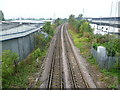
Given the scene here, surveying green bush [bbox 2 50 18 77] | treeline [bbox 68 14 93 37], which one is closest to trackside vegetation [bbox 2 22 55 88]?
green bush [bbox 2 50 18 77]

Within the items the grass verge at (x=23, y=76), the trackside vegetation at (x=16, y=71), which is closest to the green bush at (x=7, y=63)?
the trackside vegetation at (x=16, y=71)

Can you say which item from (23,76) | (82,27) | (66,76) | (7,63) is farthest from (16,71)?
(82,27)

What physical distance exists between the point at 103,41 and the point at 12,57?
14630mm

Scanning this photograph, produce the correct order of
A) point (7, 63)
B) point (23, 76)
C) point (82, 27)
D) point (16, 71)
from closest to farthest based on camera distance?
point (7, 63), point (23, 76), point (16, 71), point (82, 27)

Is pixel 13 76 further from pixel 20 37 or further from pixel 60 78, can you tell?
pixel 20 37

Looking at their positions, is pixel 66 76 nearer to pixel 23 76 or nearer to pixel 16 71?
pixel 23 76

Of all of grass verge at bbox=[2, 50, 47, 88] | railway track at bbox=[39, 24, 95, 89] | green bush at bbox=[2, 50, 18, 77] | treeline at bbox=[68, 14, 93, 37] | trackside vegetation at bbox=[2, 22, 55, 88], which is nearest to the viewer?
green bush at bbox=[2, 50, 18, 77]

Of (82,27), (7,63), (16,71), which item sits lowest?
(16,71)

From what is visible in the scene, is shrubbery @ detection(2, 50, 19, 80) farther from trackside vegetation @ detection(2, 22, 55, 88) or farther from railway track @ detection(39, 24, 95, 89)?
railway track @ detection(39, 24, 95, 89)

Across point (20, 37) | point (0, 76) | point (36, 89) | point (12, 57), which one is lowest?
point (36, 89)

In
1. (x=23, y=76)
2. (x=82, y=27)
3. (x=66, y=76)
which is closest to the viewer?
(x=23, y=76)

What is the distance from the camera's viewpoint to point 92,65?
1451 cm

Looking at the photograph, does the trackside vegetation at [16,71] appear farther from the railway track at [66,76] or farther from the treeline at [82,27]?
the treeline at [82,27]

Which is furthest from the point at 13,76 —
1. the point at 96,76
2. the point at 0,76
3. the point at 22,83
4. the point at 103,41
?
the point at 103,41
